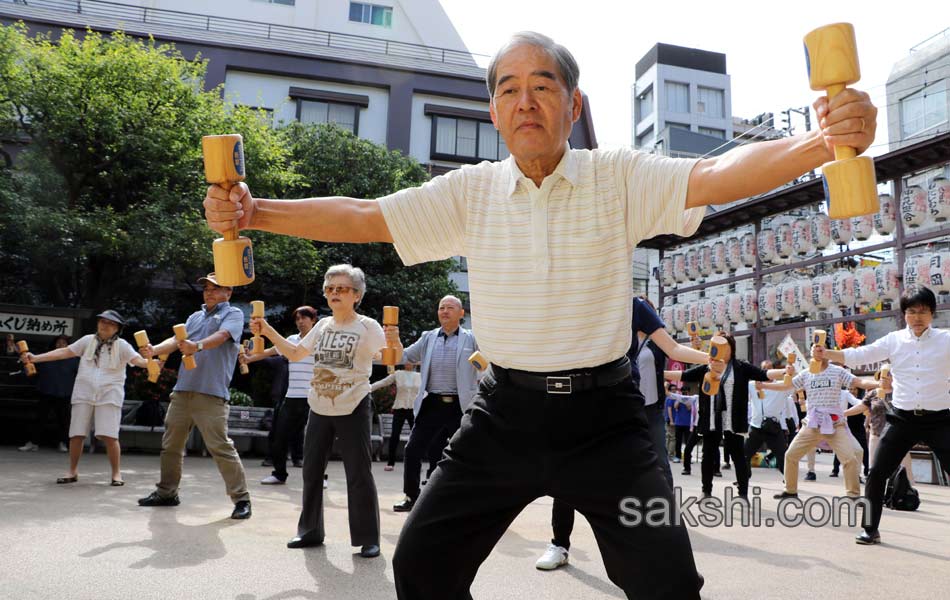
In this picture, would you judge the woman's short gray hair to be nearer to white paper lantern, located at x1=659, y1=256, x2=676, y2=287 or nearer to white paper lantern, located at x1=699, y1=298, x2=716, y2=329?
white paper lantern, located at x1=699, y1=298, x2=716, y2=329

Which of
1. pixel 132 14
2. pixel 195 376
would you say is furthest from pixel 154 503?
pixel 132 14

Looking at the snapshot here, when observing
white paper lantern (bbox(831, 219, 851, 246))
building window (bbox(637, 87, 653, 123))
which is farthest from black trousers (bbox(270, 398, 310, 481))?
building window (bbox(637, 87, 653, 123))

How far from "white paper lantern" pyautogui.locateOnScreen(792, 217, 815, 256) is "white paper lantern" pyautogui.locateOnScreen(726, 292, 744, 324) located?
224cm

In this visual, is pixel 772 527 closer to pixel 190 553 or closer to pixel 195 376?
pixel 190 553

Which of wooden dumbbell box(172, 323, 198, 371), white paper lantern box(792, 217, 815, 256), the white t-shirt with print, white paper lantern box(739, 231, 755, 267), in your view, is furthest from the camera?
white paper lantern box(739, 231, 755, 267)

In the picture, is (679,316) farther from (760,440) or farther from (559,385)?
(559,385)

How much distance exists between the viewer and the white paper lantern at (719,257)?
1962cm

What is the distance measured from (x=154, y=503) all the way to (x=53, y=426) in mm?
7483

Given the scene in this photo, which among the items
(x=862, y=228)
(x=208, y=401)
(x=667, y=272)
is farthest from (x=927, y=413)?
(x=667, y=272)

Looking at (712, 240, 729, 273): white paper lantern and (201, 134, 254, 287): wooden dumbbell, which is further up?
(712, 240, 729, 273): white paper lantern

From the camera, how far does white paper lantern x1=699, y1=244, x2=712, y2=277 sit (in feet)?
66.0

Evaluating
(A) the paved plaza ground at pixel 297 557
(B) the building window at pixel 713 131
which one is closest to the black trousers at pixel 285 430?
(A) the paved plaza ground at pixel 297 557

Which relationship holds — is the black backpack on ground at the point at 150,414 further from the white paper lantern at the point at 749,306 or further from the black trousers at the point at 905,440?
the white paper lantern at the point at 749,306

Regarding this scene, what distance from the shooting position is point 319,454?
5047 millimetres
